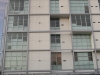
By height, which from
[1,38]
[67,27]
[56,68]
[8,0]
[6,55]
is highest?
[8,0]

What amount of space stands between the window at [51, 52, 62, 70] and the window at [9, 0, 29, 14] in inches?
319

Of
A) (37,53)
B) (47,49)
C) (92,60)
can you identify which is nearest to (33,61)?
(37,53)

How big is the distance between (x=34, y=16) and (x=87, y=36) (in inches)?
349

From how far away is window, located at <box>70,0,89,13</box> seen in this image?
23484mm

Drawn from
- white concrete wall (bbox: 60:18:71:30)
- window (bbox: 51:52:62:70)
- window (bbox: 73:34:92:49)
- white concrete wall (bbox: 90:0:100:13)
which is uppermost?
white concrete wall (bbox: 90:0:100:13)

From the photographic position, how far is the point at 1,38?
2220 cm

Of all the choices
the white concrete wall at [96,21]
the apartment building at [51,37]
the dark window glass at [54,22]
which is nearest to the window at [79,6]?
the apartment building at [51,37]

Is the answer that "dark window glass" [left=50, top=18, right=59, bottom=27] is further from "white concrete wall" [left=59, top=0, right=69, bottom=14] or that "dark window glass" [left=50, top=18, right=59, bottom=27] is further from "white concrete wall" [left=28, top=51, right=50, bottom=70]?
"white concrete wall" [left=28, top=51, right=50, bottom=70]

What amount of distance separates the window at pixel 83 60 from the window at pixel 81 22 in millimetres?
3966

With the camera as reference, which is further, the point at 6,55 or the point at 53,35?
the point at 53,35

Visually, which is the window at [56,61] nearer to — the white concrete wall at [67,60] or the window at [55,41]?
the white concrete wall at [67,60]

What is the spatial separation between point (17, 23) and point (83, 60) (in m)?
11.4

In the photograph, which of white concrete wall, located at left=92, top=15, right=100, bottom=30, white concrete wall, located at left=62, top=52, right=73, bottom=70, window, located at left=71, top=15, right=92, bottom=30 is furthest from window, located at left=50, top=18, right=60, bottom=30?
white concrete wall, located at left=92, top=15, right=100, bottom=30

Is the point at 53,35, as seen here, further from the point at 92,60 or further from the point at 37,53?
the point at 92,60
